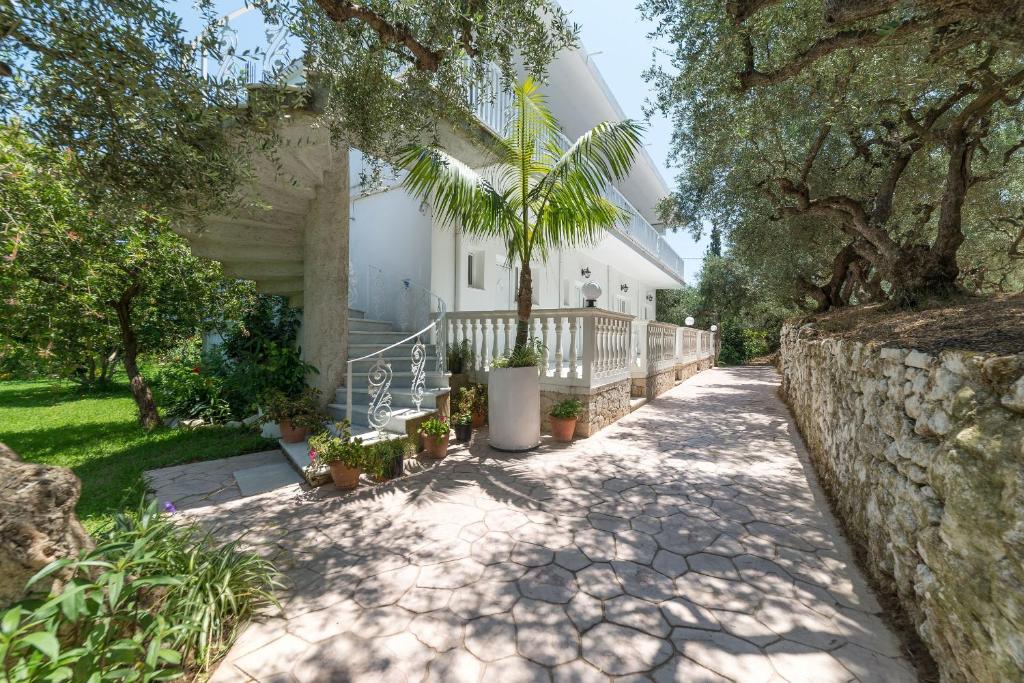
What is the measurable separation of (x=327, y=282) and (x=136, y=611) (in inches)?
180

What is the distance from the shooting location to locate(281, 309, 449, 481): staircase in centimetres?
500

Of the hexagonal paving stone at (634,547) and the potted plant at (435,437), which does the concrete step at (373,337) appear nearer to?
the potted plant at (435,437)

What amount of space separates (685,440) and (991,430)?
4.66 m

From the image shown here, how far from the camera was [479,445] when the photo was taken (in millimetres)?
5605

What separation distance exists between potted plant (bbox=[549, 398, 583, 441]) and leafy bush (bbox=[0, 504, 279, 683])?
3.79 meters

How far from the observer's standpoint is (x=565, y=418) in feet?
18.7

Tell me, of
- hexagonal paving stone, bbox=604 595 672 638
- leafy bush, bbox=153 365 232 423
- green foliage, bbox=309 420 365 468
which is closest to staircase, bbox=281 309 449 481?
green foliage, bbox=309 420 365 468

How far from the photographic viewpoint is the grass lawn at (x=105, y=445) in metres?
4.26

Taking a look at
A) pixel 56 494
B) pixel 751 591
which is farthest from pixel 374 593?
pixel 751 591

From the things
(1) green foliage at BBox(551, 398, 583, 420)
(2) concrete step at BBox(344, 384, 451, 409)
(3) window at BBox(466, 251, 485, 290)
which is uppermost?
(3) window at BBox(466, 251, 485, 290)

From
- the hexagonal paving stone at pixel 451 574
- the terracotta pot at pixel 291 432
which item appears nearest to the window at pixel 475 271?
the terracotta pot at pixel 291 432

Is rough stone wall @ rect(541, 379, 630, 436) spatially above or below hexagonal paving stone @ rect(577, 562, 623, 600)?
above

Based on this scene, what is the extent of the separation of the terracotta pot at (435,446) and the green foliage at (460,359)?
1.73 meters

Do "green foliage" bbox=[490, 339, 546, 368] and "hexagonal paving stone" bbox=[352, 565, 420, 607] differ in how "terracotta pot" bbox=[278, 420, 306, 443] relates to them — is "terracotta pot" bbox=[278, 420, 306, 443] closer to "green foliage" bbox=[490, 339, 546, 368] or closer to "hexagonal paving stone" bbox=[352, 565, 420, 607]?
"green foliage" bbox=[490, 339, 546, 368]
